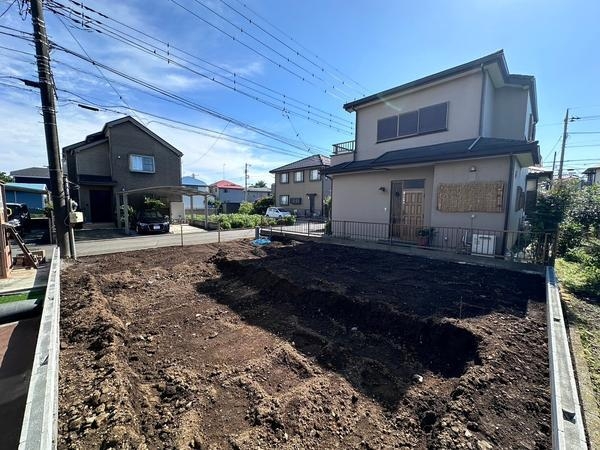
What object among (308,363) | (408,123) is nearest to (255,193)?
(408,123)

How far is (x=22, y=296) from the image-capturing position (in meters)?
5.61

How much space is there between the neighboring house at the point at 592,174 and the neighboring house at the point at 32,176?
200ft

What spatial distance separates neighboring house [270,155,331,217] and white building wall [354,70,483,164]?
13921 mm

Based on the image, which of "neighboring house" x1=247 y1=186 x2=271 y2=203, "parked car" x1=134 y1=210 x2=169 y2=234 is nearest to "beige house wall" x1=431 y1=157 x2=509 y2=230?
"parked car" x1=134 y1=210 x2=169 y2=234

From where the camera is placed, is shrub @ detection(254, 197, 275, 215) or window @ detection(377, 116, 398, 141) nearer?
window @ detection(377, 116, 398, 141)

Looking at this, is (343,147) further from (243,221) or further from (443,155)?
(243,221)

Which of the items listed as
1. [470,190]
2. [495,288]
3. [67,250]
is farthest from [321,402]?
[67,250]

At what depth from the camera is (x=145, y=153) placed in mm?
19594

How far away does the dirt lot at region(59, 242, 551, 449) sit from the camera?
7.57ft

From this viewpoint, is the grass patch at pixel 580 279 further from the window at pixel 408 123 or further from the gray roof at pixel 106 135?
the gray roof at pixel 106 135

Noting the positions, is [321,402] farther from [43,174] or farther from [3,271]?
[43,174]

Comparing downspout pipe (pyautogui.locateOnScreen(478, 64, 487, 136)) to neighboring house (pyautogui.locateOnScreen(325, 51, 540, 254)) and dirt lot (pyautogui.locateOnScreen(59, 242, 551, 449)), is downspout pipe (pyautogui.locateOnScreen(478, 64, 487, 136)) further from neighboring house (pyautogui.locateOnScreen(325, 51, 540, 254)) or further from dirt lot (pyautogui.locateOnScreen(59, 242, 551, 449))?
dirt lot (pyautogui.locateOnScreen(59, 242, 551, 449))

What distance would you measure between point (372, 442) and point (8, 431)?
359 cm

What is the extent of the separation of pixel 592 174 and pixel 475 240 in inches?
1498
